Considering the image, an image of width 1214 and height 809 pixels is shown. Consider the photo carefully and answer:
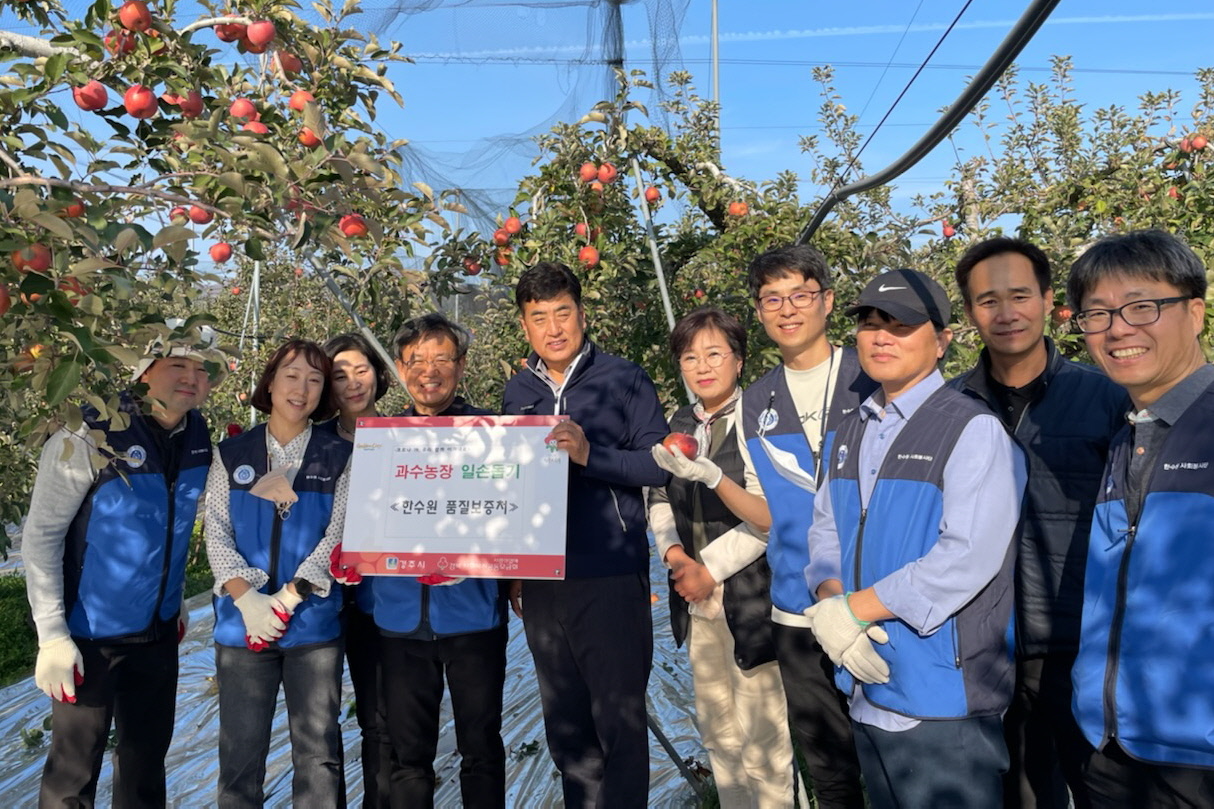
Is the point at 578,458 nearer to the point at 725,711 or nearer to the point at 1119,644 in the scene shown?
the point at 725,711

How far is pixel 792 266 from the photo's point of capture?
222cm

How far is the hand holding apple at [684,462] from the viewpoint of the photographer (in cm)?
213

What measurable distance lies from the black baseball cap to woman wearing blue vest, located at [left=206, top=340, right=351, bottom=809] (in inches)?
60.1

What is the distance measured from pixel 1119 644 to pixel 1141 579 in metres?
0.12

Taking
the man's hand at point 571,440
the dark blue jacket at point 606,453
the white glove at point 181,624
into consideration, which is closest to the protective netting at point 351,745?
the white glove at point 181,624

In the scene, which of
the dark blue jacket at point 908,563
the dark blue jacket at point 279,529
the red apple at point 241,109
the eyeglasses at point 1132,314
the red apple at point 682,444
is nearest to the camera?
the eyeglasses at point 1132,314

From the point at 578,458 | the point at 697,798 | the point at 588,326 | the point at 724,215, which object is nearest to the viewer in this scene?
the point at 578,458

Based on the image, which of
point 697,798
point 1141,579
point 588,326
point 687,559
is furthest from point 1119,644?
point 588,326

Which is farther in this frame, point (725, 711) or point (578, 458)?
point (725, 711)

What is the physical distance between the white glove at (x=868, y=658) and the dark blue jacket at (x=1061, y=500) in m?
0.39

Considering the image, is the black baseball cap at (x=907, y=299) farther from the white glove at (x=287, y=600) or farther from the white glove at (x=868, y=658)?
the white glove at (x=287, y=600)

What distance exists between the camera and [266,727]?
2.27m

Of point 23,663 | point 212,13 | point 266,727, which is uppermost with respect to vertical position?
point 212,13

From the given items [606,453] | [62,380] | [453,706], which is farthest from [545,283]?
[62,380]
